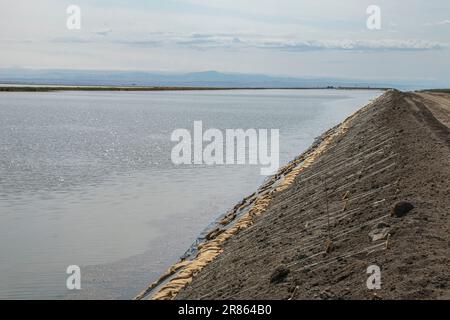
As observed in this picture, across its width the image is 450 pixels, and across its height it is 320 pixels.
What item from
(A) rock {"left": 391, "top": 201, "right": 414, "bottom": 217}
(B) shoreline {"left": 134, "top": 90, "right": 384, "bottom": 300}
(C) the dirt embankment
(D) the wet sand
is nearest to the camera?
(C) the dirt embankment

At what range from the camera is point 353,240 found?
11.3 meters

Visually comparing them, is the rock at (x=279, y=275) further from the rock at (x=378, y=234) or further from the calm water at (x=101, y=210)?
the calm water at (x=101, y=210)

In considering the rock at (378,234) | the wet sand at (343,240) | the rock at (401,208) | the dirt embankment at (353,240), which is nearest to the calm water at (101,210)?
the wet sand at (343,240)

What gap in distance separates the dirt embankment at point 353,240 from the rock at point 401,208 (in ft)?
0.07

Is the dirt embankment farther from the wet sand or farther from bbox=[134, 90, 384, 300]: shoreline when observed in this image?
bbox=[134, 90, 384, 300]: shoreline

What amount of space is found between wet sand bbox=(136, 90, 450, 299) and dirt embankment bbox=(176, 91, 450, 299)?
2 cm

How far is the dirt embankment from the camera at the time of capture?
9242 mm

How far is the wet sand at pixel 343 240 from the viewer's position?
9.34m

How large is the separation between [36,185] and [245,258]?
1662cm

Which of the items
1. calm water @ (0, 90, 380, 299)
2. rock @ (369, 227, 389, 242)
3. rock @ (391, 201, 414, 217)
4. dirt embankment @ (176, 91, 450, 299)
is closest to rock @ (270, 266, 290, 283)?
dirt embankment @ (176, 91, 450, 299)

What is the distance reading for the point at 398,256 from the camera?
9766mm
